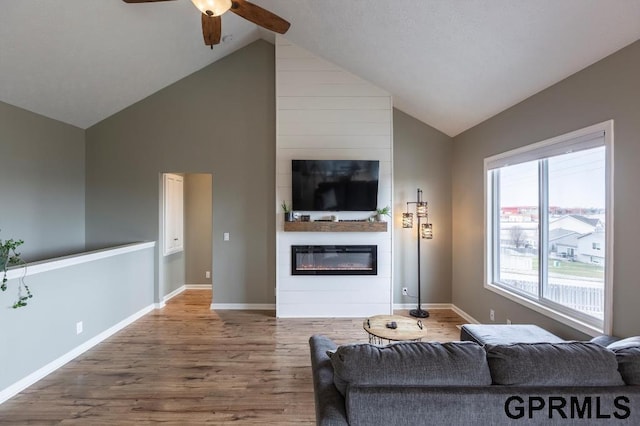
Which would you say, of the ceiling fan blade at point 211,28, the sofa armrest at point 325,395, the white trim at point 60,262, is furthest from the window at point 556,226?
the white trim at point 60,262

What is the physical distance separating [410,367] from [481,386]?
11.6 inches

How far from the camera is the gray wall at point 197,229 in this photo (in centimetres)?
588

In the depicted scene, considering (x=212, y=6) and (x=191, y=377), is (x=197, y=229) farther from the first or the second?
(x=212, y=6)

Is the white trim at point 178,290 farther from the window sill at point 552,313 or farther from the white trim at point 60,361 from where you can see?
the window sill at point 552,313

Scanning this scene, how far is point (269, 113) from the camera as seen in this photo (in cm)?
471

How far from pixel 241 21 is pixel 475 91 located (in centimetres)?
314

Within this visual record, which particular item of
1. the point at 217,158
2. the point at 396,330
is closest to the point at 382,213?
the point at 396,330

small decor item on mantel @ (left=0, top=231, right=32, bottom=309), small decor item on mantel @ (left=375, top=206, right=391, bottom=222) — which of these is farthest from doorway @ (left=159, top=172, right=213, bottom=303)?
small decor item on mantel @ (left=375, top=206, right=391, bottom=222)

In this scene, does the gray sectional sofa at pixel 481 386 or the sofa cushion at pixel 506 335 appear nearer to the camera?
the gray sectional sofa at pixel 481 386

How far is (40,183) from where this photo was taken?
4055 millimetres

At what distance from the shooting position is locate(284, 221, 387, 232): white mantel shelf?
14.1 ft

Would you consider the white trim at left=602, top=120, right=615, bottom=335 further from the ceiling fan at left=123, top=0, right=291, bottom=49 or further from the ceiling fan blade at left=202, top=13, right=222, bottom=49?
the ceiling fan blade at left=202, top=13, right=222, bottom=49

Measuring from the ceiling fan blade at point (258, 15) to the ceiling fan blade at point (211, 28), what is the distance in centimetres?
19

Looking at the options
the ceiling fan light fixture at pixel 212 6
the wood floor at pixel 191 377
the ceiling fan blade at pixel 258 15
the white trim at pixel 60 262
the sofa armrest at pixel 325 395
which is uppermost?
the ceiling fan blade at pixel 258 15
